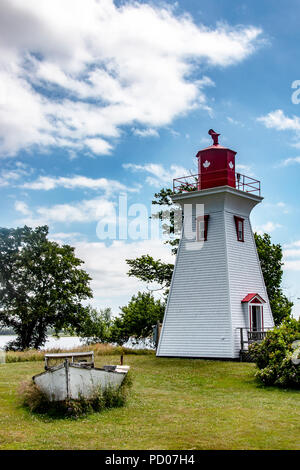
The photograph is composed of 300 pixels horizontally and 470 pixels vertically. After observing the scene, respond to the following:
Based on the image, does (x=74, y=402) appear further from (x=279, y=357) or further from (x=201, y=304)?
(x=201, y=304)

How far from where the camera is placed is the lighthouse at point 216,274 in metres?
25.5

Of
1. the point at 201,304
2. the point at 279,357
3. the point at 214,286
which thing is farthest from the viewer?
the point at 201,304

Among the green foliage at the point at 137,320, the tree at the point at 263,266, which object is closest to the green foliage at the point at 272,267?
the tree at the point at 263,266

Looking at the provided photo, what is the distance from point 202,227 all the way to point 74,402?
1652 centimetres

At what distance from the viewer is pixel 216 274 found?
26219 mm

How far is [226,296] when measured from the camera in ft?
83.8

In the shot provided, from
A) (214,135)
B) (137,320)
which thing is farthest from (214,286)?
(137,320)

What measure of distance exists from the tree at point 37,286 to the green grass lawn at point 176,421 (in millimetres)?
21655

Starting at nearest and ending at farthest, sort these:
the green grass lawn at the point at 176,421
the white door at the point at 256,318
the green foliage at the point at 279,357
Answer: the green grass lawn at the point at 176,421 → the green foliage at the point at 279,357 → the white door at the point at 256,318

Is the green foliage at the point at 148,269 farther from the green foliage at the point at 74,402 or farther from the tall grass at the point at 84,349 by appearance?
the green foliage at the point at 74,402

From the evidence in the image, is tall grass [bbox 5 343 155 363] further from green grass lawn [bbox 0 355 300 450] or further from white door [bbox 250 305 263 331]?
green grass lawn [bbox 0 355 300 450]
